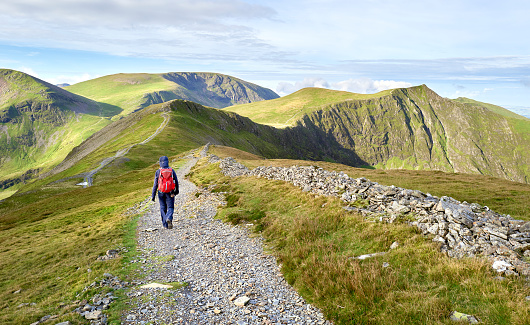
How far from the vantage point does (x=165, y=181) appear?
17719 millimetres

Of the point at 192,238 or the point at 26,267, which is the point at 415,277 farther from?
the point at 26,267

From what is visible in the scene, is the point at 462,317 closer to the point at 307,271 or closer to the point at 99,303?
the point at 307,271

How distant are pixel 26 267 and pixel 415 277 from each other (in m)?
23.2

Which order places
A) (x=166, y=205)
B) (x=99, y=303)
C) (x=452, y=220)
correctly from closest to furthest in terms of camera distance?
(x=99, y=303)
(x=452, y=220)
(x=166, y=205)

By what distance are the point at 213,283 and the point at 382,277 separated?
629 cm

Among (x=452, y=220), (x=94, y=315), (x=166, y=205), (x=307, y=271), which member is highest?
(x=452, y=220)

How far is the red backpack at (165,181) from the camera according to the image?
17641 millimetres

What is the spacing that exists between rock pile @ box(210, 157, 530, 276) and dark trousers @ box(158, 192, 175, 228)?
10581mm

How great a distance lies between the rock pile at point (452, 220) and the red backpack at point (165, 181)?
10.6m

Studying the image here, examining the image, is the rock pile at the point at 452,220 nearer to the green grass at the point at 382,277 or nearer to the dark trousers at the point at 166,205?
the green grass at the point at 382,277

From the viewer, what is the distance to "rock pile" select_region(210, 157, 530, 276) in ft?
31.0

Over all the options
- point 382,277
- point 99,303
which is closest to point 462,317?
point 382,277

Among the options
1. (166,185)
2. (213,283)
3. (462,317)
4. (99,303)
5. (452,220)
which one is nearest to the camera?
(462,317)

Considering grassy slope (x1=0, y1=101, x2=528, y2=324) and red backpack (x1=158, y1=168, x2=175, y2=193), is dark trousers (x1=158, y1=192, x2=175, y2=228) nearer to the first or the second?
red backpack (x1=158, y1=168, x2=175, y2=193)
